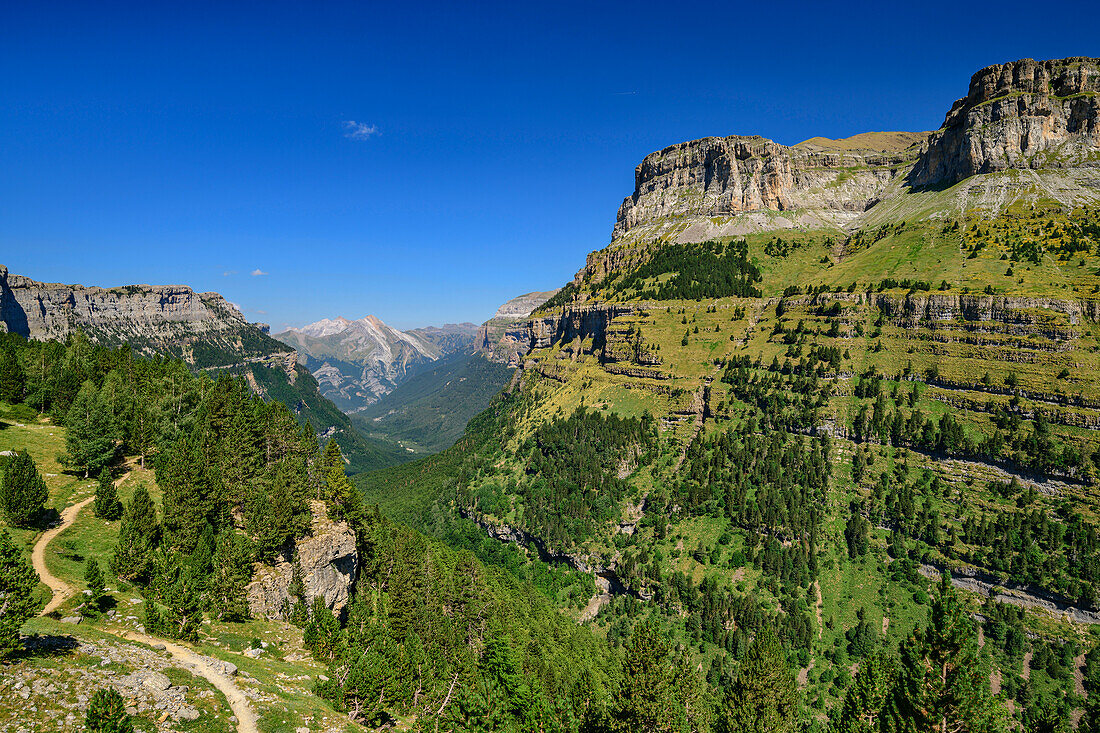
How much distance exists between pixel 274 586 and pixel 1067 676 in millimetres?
131299

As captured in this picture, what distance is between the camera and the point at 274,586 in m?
54.2

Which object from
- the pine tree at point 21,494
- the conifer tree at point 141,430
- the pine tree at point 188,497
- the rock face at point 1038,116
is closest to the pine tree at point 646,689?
the pine tree at point 188,497

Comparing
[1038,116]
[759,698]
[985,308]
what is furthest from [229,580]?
[1038,116]

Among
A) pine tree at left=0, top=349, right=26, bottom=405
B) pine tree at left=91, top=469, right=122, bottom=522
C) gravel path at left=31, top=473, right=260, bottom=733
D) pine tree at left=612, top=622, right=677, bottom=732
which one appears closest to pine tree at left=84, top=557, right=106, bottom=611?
gravel path at left=31, top=473, right=260, bottom=733

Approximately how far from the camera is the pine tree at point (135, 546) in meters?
44.3

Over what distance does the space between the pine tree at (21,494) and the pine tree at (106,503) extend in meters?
4.81

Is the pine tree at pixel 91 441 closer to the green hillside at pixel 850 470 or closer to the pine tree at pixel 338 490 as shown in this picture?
the pine tree at pixel 338 490

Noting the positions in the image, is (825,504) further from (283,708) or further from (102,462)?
(102,462)

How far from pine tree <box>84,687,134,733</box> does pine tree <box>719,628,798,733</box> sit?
4943cm

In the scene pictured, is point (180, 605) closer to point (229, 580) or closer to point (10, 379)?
point (229, 580)

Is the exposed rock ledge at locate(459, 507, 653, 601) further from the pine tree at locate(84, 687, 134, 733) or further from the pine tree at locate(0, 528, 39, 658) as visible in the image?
the pine tree at locate(0, 528, 39, 658)

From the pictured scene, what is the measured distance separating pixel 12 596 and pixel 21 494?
29435 mm

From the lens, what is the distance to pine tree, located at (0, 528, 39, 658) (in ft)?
80.0

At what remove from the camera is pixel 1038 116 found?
18612 centimetres
